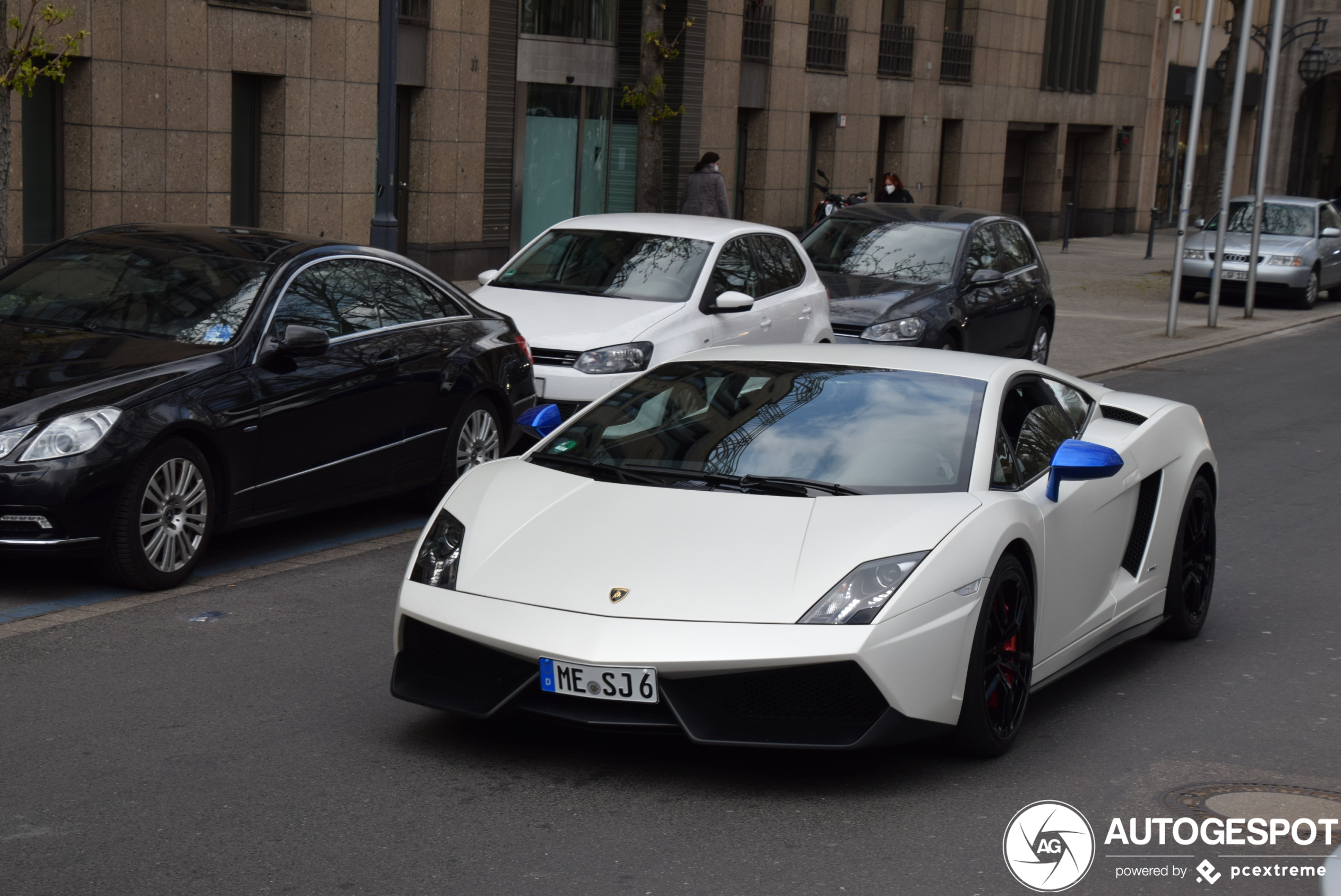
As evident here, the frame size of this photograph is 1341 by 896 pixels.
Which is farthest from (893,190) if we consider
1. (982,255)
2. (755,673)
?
(755,673)

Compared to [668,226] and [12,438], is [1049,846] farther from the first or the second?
[668,226]

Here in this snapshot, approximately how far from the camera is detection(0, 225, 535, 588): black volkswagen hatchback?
7059 millimetres

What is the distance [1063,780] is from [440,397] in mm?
4816

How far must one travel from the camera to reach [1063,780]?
5.28 metres

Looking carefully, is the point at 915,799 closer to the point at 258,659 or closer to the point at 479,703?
the point at 479,703

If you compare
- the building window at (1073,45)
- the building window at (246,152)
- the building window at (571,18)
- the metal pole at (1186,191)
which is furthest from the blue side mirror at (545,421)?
the building window at (1073,45)

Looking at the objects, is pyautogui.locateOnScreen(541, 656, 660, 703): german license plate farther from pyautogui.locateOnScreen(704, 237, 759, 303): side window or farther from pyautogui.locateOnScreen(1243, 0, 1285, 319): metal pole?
pyautogui.locateOnScreen(1243, 0, 1285, 319): metal pole

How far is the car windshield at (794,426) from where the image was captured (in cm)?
568

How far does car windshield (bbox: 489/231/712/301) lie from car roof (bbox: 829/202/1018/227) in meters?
3.99

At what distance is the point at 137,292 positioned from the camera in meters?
8.24

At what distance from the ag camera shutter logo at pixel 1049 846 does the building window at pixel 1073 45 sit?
3920 cm

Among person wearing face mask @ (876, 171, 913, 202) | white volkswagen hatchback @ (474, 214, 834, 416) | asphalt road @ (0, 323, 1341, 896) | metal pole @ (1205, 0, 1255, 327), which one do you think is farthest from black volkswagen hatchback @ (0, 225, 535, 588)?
person wearing face mask @ (876, 171, 913, 202)

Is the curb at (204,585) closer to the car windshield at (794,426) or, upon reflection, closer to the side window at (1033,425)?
the car windshield at (794,426)

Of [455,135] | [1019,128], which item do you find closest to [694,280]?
[455,135]
